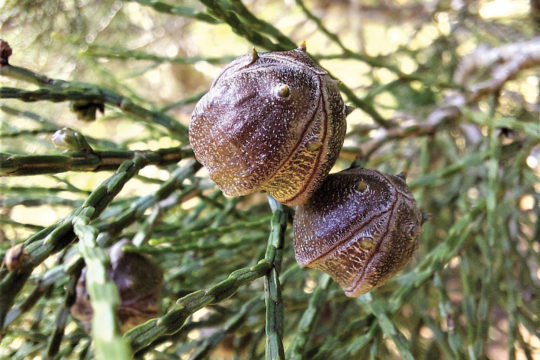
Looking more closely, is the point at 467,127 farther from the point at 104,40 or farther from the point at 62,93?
the point at 104,40

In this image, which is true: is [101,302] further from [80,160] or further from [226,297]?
[80,160]

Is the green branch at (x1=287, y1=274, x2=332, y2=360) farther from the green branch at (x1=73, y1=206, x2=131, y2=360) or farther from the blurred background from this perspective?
the green branch at (x1=73, y1=206, x2=131, y2=360)

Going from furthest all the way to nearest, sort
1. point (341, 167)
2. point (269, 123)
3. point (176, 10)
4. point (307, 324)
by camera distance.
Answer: point (341, 167) < point (176, 10) < point (307, 324) < point (269, 123)

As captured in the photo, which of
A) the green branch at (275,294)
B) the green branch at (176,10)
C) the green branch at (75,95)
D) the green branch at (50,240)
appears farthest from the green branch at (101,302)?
the green branch at (176,10)

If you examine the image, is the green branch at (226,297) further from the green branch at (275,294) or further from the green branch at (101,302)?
the green branch at (101,302)

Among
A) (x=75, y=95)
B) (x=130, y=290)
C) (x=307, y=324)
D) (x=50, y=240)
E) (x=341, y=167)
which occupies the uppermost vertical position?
(x=75, y=95)

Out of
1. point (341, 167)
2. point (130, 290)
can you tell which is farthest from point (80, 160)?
point (341, 167)
